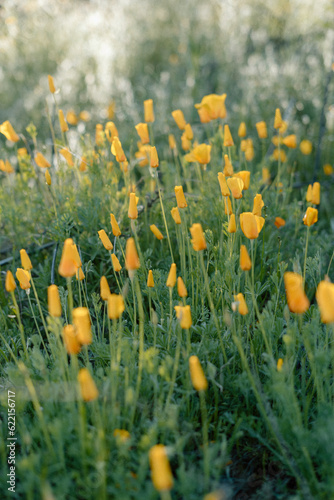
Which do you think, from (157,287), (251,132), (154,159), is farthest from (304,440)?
(251,132)

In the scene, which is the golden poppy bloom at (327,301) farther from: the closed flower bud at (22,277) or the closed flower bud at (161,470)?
the closed flower bud at (22,277)

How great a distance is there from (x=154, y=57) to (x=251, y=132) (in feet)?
9.13

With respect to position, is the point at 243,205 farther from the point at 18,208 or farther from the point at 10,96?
the point at 10,96

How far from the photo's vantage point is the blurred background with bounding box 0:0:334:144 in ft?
13.4

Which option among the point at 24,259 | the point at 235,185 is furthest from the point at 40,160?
the point at 235,185

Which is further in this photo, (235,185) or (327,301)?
(235,185)

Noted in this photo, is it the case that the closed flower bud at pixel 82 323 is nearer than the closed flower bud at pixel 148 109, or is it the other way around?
the closed flower bud at pixel 82 323

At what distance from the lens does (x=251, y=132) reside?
3.96 m

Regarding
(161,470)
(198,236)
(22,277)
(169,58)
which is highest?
(169,58)

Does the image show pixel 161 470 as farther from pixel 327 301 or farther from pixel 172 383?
pixel 327 301

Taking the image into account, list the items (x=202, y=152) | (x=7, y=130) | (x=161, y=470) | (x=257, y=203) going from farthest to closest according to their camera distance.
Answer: (x=7, y=130), (x=202, y=152), (x=257, y=203), (x=161, y=470)

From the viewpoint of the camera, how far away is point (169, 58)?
5582mm

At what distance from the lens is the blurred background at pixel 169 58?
13.4 ft

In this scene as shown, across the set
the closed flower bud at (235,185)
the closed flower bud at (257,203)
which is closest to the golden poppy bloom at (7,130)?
the closed flower bud at (235,185)
